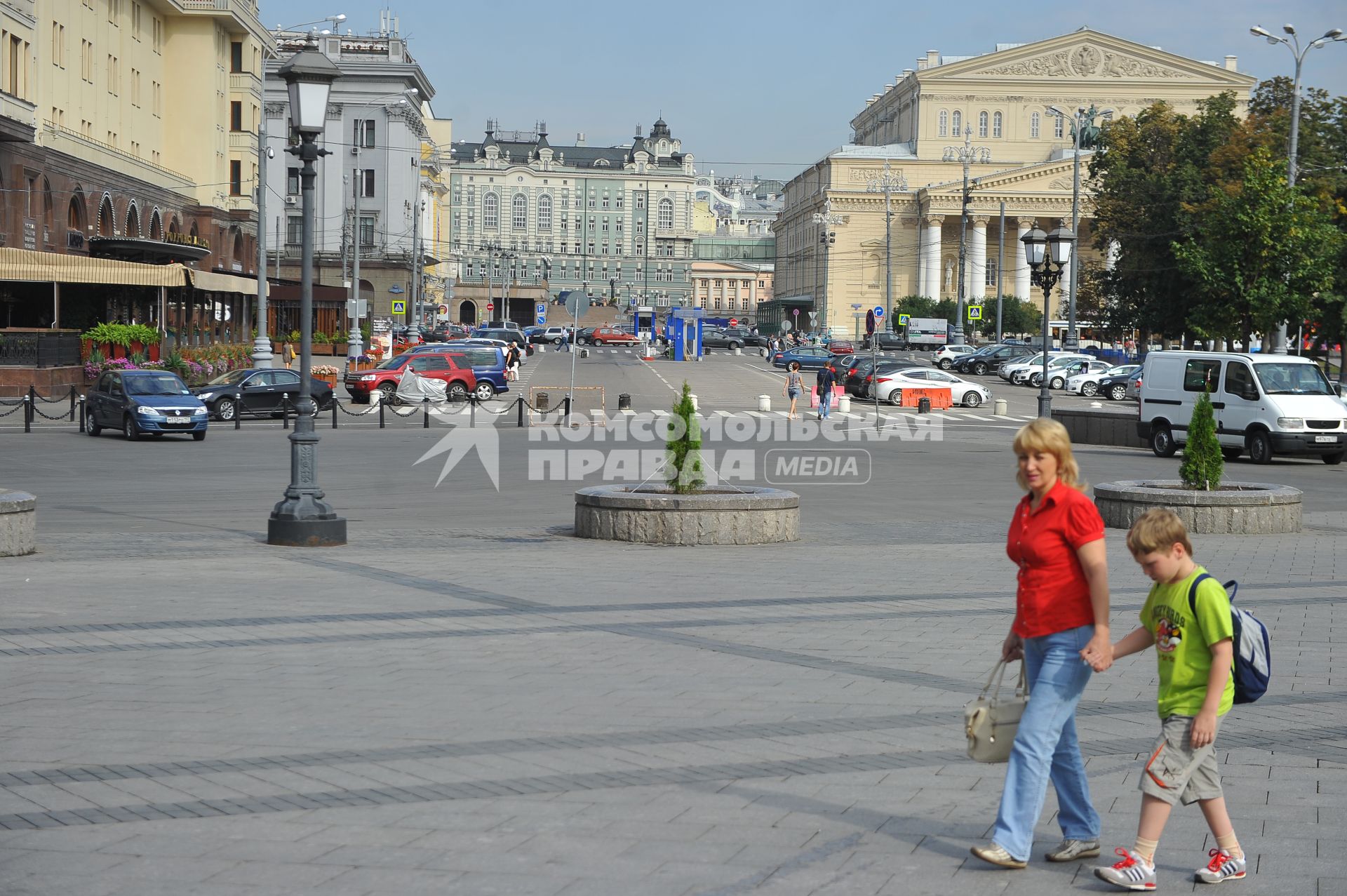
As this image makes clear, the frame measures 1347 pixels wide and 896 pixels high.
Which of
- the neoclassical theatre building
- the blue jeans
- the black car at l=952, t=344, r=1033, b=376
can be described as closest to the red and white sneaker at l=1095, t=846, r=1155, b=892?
the blue jeans

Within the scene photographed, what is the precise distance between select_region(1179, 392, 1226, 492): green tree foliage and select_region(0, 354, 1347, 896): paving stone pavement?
164 cm

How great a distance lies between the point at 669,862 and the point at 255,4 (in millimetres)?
76703

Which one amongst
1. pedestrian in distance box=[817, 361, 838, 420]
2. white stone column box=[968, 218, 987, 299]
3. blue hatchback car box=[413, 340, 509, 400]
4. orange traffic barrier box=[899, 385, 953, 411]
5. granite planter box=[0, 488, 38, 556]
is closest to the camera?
granite planter box=[0, 488, 38, 556]

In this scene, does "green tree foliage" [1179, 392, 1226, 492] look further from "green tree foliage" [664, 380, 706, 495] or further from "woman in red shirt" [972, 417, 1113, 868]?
"woman in red shirt" [972, 417, 1113, 868]

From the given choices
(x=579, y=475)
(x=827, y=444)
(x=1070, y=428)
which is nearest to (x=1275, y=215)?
(x=1070, y=428)

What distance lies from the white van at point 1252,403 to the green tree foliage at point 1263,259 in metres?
7.47

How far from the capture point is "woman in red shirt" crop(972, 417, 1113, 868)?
5414 millimetres

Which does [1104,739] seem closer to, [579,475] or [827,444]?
[579,475]

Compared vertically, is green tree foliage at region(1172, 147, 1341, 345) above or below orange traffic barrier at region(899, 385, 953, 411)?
above

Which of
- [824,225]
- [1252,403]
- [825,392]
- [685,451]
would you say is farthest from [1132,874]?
[824,225]

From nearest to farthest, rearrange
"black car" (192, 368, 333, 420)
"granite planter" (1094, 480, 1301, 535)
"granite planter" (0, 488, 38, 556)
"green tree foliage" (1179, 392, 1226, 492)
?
Answer: 1. "granite planter" (0, 488, 38, 556)
2. "green tree foliage" (1179, 392, 1226, 492)
3. "granite planter" (1094, 480, 1301, 535)
4. "black car" (192, 368, 333, 420)

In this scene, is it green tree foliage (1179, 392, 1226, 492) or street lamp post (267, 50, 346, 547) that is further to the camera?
green tree foliage (1179, 392, 1226, 492)

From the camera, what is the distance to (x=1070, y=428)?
34.9 meters

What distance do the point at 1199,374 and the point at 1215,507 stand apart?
43.7 feet
